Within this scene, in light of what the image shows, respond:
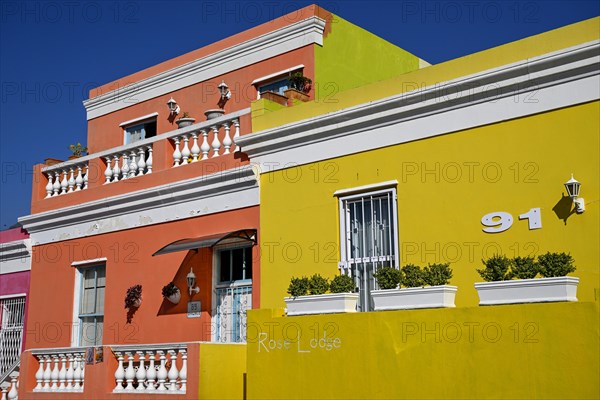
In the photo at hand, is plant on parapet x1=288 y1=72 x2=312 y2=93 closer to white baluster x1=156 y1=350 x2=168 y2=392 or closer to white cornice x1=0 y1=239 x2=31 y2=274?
white baluster x1=156 y1=350 x2=168 y2=392

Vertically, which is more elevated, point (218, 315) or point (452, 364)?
point (218, 315)

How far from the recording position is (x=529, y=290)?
7.97 meters

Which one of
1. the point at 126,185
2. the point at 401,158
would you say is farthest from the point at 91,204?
the point at 401,158

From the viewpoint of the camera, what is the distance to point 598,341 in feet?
24.4

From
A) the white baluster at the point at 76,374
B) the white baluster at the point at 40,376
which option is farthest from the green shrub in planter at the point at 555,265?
the white baluster at the point at 40,376

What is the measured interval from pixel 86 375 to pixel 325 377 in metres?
4.48

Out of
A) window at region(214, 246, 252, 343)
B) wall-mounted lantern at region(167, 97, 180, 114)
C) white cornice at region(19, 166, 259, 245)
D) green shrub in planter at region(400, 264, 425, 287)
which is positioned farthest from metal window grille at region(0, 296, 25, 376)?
green shrub in planter at region(400, 264, 425, 287)

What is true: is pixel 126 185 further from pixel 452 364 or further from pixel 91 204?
pixel 452 364

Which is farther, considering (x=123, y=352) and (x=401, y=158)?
(x=123, y=352)

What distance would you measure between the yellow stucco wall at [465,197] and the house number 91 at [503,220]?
0.06 m

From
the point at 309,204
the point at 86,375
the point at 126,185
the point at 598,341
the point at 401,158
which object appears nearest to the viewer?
the point at 598,341

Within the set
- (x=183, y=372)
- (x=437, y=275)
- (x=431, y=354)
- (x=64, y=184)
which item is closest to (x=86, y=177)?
(x=64, y=184)

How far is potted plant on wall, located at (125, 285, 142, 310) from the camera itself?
13.6 meters

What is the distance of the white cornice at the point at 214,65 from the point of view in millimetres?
14680
